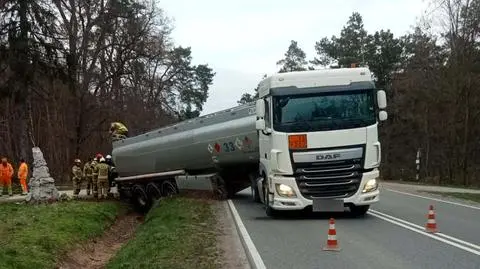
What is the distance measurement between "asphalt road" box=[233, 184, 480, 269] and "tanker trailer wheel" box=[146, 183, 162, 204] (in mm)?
8686

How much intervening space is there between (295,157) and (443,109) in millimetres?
31232

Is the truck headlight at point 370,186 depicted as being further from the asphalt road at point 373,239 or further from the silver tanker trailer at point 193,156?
the silver tanker trailer at point 193,156

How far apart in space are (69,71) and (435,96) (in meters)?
23.8

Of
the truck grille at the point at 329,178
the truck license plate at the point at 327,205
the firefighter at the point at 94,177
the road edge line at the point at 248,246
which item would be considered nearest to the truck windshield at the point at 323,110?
the truck grille at the point at 329,178

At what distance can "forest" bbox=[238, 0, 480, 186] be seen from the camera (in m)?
38.3

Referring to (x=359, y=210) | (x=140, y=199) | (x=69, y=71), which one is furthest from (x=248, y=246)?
(x=69, y=71)

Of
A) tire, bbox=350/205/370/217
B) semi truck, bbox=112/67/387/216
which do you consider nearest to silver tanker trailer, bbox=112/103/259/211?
tire, bbox=350/205/370/217

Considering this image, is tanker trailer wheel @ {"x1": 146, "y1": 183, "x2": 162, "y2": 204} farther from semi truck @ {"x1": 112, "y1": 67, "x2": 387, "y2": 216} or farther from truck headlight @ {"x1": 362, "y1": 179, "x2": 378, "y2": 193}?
truck headlight @ {"x1": 362, "y1": 179, "x2": 378, "y2": 193}

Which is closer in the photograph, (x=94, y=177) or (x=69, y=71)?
(x=94, y=177)

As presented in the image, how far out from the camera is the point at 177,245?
1203cm

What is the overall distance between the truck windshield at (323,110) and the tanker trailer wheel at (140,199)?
1322 cm

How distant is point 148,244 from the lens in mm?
12734

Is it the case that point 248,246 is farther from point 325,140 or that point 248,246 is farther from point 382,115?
point 382,115

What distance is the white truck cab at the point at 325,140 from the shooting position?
1474 cm
